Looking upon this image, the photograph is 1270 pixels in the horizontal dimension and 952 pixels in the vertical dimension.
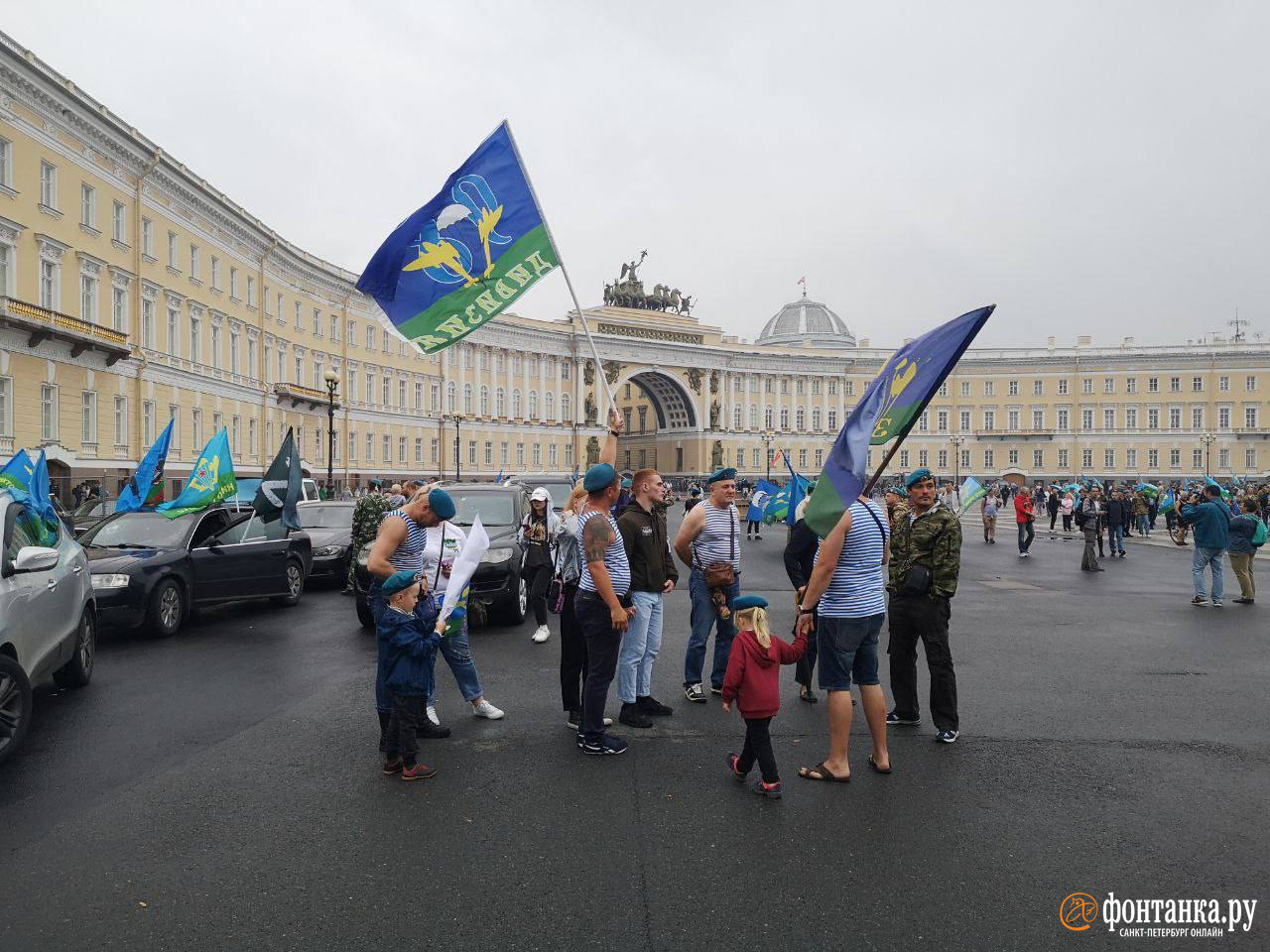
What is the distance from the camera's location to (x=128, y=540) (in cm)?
1117

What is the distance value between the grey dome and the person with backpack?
3835 inches

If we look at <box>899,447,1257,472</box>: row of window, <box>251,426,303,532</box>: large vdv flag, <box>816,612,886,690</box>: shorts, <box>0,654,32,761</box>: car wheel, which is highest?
<box>899,447,1257,472</box>: row of window

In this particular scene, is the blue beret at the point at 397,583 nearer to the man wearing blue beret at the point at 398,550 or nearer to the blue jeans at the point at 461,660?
the man wearing blue beret at the point at 398,550

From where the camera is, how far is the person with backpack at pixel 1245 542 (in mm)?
13109

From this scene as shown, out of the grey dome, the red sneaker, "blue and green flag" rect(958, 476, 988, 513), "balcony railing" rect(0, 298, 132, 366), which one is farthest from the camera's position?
the grey dome

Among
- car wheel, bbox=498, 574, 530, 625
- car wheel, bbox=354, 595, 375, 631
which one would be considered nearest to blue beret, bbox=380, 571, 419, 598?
car wheel, bbox=354, 595, 375, 631

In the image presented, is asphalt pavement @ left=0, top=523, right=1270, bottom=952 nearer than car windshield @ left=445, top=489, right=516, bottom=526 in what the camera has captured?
Yes

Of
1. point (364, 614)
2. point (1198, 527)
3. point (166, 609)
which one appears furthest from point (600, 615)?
point (1198, 527)

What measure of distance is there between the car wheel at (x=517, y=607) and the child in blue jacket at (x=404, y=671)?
5448 millimetres

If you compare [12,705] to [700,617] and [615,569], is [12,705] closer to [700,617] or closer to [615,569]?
[615,569]

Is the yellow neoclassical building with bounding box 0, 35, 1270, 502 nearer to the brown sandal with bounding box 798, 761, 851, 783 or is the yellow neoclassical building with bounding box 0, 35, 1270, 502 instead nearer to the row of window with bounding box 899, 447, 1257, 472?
the row of window with bounding box 899, 447, 1257, 472

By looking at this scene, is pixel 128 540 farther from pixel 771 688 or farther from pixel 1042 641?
pixel 1042 641

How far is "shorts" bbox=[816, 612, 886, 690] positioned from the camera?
554cm

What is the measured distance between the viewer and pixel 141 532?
37.4 feet
